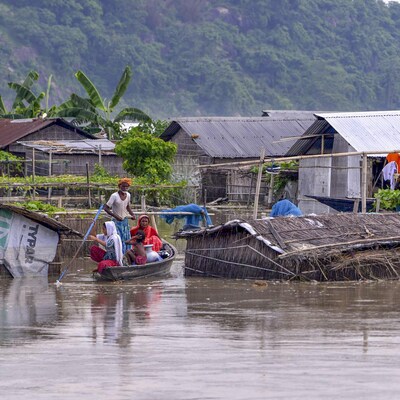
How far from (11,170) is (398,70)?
55.9m

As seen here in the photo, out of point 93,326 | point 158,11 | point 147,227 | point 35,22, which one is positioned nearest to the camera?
point 93,326

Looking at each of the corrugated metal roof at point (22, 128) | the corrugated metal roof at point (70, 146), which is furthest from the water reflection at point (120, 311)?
the corrugated metal roof at point (22, 128)

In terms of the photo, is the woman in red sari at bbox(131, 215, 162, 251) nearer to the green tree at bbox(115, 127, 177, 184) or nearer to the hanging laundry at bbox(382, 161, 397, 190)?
the hanging laundry at bbox(382, 161, 397, 190)

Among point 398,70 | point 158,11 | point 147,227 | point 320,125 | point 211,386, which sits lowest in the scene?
point 211,386

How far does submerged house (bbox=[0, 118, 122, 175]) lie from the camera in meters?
30.6

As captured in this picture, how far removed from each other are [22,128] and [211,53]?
175ft

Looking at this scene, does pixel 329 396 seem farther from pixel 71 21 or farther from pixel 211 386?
pixel 71 21

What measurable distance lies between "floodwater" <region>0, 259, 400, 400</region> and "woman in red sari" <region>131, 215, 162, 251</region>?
857mm

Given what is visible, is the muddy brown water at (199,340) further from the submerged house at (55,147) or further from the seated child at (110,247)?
the submerged house at (55,147)

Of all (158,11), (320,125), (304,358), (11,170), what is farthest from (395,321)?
(158,11)

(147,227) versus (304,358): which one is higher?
(147,227)

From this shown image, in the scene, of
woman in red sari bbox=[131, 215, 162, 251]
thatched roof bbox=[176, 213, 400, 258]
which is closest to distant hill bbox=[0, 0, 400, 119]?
woman in red sari bbox=[131, 215, 162, 251]

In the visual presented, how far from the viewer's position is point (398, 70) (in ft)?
270

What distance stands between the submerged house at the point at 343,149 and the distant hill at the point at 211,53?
55.1 m
